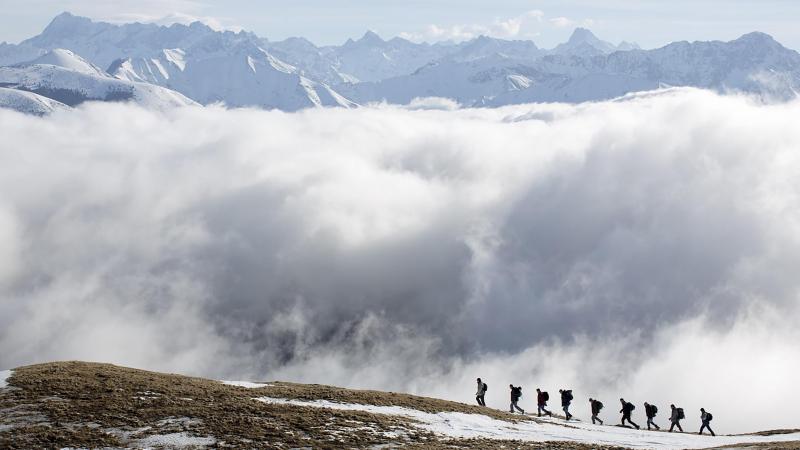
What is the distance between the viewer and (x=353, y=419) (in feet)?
149

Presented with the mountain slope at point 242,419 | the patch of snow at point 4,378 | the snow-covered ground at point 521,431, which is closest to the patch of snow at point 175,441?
the mountain slope at point 242,419

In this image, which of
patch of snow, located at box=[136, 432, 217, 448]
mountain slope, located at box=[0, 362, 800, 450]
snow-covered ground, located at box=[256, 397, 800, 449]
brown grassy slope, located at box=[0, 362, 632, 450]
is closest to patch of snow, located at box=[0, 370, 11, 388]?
mountain slope, located at box=[0, 362, 800, 450]

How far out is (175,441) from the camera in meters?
39.7

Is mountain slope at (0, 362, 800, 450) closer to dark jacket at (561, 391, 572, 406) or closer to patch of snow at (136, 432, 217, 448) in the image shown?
patch of snow at (136, 432, 217, 448)

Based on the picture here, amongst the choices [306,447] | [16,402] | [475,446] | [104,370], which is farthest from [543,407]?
[16,402]

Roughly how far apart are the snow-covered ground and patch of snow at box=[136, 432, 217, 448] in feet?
30.0

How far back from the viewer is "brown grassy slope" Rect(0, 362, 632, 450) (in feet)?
131

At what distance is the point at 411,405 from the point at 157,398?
17.9 meters

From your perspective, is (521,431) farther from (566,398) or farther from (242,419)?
(242,419)

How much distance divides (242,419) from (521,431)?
19.3 meters

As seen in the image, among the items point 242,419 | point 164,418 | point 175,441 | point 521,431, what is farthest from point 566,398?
point 175,441

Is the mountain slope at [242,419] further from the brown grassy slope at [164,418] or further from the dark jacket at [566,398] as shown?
the dark jacket at [566,398]

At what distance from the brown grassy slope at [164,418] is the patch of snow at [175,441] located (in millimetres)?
507

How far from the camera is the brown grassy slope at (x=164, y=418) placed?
39.8 metres
